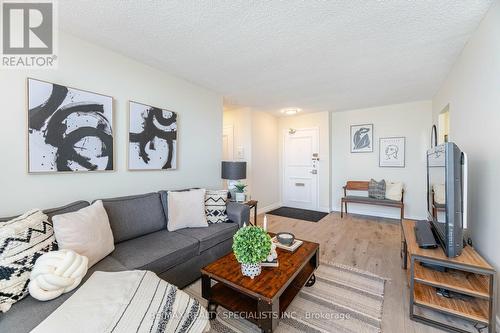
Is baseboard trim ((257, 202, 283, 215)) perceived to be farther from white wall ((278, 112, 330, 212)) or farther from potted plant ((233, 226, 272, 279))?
potted plant ((233, 226, 272, 279))

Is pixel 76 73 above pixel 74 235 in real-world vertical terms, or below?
above

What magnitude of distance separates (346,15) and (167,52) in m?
1.72

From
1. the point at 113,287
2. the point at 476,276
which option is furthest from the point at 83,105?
the point at 476,276

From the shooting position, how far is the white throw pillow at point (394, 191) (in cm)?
404

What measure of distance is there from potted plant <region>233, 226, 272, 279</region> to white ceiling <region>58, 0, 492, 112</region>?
5.42ft

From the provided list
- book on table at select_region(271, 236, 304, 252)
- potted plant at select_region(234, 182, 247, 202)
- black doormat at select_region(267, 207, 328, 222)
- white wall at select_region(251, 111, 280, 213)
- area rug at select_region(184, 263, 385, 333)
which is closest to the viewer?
area rug at select_region(184, 263, 385, 333)

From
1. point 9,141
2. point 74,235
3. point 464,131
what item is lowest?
point 74,235

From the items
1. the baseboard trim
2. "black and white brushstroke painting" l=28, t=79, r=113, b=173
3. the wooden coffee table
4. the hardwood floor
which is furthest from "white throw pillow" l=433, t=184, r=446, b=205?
the baseboard trim

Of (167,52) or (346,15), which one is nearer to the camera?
(346,15)

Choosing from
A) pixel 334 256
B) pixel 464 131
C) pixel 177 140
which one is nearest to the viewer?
pixel 464 131

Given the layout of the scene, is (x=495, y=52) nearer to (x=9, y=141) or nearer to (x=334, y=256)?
(x=334, y=256)

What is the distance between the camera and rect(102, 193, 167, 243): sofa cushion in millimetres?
1925

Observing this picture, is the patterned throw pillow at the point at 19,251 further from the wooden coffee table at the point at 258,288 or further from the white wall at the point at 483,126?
the white wall at the point at 483,126

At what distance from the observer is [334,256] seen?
2.58m
